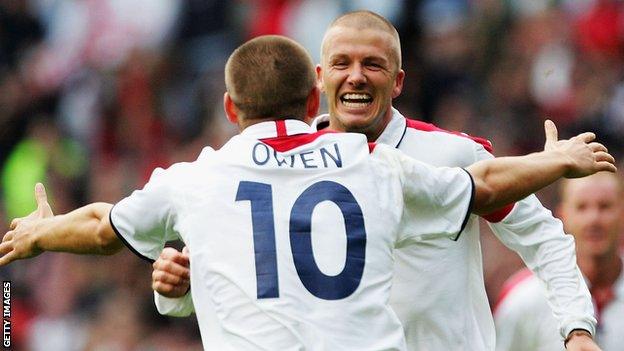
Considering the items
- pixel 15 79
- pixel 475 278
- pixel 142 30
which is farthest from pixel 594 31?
pixel 475 278

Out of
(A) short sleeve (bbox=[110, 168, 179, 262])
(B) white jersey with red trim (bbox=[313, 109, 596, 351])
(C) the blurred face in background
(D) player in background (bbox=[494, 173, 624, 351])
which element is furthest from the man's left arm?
(A) short sleeve (bbox=[110, 168, 179, 262])

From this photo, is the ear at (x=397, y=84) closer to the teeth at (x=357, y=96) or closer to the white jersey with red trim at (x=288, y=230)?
the teeth at (x=357, y=96)

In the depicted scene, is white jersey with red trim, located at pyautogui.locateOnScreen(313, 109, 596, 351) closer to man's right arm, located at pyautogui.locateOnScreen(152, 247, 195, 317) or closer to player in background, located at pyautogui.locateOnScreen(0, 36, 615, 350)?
player in background, located at pyautogui.locateOnScreen(0, 36, 615, 350)

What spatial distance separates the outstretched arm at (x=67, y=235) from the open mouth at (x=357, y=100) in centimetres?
122

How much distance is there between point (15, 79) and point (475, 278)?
26.0ft

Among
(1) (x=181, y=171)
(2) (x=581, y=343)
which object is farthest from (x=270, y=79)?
(2) (x=581, y=343)

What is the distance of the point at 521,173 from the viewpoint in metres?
5.24

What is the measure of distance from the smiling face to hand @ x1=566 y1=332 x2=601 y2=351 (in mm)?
1069

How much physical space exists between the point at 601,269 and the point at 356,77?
2.03 meters

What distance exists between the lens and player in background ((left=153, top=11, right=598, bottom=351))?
584 cm

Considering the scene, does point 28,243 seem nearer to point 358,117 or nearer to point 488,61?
point 358,117

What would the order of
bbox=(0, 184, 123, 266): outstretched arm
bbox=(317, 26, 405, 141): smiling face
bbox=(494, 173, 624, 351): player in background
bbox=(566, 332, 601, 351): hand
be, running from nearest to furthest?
bbox=(0, 184, 123, 266): outstretched arm < bbox=(566, 332, 601, 351): hand < bbox=(317, 26, 405, 141): smiling face < bbox=(494, 173, 624, 351): player in background

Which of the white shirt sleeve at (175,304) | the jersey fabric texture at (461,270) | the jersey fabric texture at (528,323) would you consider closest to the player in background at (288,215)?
the white shirt sleeve at (175,304)

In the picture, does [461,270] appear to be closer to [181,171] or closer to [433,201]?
[433,201]
